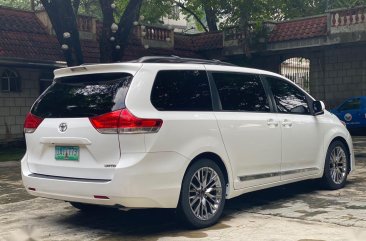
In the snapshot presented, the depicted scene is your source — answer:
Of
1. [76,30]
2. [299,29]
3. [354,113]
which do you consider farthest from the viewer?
[299,29]

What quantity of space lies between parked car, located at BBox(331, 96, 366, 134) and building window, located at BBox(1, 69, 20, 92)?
11.8 meters

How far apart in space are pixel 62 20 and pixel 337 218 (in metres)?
9.26

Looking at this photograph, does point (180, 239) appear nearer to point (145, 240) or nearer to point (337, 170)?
point (145, 240)

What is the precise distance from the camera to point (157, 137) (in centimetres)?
507

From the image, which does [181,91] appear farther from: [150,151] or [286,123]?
[286,123]

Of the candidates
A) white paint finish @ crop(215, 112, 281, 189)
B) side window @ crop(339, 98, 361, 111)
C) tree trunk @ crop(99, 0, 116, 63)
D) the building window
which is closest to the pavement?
white paint finish @ crop(215, 112, 281, 189)

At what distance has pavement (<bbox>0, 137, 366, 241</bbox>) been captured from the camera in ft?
17.0

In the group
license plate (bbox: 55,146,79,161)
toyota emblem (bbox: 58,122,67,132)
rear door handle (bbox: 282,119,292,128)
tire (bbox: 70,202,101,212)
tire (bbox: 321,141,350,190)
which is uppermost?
toyota emblem (bbox: 58,122,67,132)

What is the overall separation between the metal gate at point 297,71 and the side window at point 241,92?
655 inches

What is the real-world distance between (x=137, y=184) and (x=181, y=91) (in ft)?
3.91

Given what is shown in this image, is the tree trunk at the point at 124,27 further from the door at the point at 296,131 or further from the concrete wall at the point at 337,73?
the concrete wall at the point at 337,73

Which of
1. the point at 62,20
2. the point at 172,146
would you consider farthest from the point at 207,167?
the point at 62,20

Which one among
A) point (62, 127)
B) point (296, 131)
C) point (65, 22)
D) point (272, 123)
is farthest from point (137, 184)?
point (65, 22)

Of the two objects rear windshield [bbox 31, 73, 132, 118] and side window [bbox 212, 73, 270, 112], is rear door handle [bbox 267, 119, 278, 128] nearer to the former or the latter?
side window [bbox 212, 73, 270, 112]
